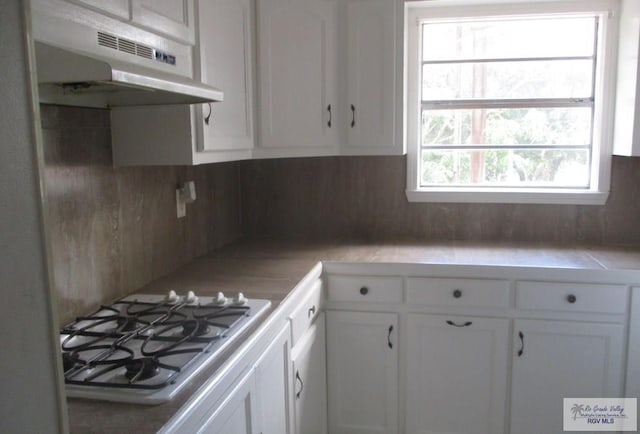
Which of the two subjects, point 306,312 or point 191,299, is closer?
point 191,299

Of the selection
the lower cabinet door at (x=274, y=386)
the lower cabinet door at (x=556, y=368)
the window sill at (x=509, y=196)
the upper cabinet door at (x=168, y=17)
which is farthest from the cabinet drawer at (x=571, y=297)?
the upper cabinet door at (x=168, y=17)

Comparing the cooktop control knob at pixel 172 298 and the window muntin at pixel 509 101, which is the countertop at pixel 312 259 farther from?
the window muntin at pixel 509 101

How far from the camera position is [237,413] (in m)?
1.37

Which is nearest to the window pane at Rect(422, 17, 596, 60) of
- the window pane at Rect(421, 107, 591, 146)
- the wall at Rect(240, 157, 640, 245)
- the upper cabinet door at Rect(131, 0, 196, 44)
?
the window pane at Rect(421, 107, 591, 146)

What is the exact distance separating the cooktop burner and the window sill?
1.39 metres

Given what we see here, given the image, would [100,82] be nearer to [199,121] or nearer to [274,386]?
[199,121]

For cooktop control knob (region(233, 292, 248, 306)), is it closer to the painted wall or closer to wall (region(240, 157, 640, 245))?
the painted wall

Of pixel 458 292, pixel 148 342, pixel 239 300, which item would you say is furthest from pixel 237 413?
pixel 458 292

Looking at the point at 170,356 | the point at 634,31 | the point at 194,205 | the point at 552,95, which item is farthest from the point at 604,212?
the point at 170,356

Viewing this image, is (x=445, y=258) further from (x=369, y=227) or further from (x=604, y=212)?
(x=604, y=212)

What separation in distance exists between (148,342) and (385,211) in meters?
1.74

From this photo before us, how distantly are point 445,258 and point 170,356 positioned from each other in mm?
1428

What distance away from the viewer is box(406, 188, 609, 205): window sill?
2.68 metres

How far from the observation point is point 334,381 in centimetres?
245
